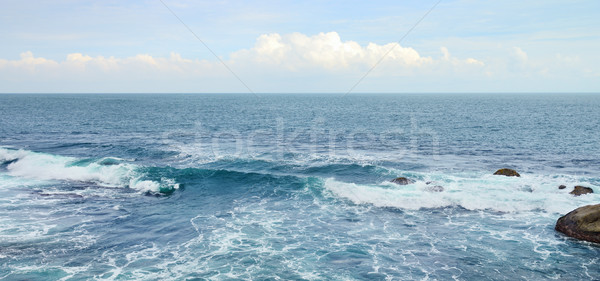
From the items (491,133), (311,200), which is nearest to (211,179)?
(311,200)

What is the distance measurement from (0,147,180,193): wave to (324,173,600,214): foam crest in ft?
58.7

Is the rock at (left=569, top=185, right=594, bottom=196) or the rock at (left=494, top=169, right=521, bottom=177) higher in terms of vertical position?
the rock at (left=494, top=169, right=521, bottom=177)

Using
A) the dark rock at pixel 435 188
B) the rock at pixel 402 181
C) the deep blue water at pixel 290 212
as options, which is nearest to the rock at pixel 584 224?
the deep blue water at pixel 290 212

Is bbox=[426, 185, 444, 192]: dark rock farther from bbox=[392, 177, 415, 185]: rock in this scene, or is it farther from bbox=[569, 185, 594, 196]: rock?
bbox=[569, 185, 594, 196]: rock

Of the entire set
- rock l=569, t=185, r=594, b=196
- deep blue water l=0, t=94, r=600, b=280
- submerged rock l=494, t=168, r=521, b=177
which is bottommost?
deep blue water l=0, t=94, r=600, b=280

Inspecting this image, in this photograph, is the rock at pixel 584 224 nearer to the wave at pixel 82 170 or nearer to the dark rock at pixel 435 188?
the dark rock at pixel 435 188

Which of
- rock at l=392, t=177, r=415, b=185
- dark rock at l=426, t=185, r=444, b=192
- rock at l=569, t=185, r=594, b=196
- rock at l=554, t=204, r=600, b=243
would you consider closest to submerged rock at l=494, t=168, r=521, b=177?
rock at l=569, t=185, r=594, b=196

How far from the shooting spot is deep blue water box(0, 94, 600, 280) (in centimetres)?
2156

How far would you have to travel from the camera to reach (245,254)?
76.5ft

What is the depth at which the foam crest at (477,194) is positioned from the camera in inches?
1237

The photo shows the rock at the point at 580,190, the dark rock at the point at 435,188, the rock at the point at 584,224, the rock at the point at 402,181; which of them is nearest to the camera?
the rock at the point at 584,224

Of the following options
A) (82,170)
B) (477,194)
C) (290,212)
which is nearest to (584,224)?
(477,194)

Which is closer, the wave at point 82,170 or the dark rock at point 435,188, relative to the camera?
the dark rock at point 435,188

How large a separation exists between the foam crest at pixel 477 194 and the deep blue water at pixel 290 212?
17 centimetres
